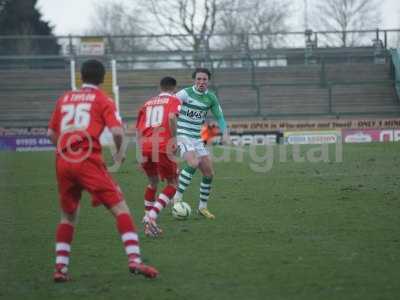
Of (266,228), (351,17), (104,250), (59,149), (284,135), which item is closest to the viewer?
(59,149)

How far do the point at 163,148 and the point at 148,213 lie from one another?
0.92 m

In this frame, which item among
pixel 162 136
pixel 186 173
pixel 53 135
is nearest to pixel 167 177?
pixel 162 136

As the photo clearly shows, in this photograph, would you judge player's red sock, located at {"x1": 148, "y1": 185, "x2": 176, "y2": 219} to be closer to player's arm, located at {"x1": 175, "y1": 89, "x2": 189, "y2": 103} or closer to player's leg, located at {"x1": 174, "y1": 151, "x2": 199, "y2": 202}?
player's leg, located at {"x1": 174, "y1": 151, "x2": 199, "y2": 202}

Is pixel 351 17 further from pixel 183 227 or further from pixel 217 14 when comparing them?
pixel 183 227

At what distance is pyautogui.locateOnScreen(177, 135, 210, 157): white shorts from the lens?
11539mm

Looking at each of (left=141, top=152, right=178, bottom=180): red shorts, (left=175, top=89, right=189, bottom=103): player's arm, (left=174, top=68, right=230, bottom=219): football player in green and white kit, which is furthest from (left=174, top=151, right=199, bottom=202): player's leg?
(left=141, top=152, right=178, bottom=180): red shorts

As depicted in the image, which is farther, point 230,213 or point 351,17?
point 351,17

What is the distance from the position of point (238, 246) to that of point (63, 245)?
7.26 feet

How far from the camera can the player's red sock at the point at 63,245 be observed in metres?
7.12

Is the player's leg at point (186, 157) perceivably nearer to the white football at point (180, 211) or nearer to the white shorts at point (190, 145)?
the white shorts at point (190, 145)

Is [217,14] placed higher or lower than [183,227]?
higher

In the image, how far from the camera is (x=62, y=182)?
7.18 m

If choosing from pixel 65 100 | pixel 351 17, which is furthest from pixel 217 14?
pixel 65 100

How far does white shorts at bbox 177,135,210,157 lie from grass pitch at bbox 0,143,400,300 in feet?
3.14
